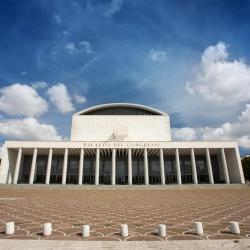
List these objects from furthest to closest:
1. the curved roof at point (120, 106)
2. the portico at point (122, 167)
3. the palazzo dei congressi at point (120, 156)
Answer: the curved roof at point (120, 106) → the portico at point (122, 167) → the palazzo dei congressi at point (120, 156)

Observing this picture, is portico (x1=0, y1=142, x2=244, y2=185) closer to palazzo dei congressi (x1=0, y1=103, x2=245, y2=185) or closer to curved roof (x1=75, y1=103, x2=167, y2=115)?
palazzo dei congressi (x1=0, y1=103, x2=245, y2=185)

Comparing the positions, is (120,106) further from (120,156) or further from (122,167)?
(122,167)

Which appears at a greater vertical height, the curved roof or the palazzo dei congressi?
the curved roof

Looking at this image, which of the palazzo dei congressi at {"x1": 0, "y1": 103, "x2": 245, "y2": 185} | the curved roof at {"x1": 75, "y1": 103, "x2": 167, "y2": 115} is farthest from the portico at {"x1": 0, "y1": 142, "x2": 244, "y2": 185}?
the curved roof at {"x1": 75, "y1": 103, "x2": 167, "y2": 115}

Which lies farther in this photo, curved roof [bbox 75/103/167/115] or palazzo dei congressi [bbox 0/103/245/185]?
curved roof [bbox 75/103/167/115]

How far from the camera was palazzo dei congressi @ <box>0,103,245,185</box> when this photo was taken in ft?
144

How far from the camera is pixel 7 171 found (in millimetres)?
44625

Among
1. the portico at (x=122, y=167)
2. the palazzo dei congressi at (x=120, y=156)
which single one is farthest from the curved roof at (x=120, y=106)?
the portico at (x=122, y=167)

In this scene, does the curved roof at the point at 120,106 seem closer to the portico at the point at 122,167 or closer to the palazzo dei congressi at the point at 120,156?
the palazzo dei congressi at the point at 120,156

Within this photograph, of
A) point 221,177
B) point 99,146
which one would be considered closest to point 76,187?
point 99,146

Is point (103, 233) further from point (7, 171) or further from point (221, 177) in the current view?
point (221, 177)

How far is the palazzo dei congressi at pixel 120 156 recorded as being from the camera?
43.9 m

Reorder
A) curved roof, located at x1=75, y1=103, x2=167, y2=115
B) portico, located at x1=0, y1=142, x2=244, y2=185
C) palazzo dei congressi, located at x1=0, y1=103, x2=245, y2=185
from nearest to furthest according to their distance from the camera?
palazzo dei congressi, located at x1=0, y1=103, x2=245, y2=185 → portico, located at x1=0, y1=142, x2=244, y2=185 → curved roof, located at x1=75, y1=103, x2=167, y2=115

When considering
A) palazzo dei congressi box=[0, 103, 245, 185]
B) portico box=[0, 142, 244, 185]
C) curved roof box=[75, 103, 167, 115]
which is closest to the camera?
palazzo dei congressi box=[0, 103, 245, 185]
